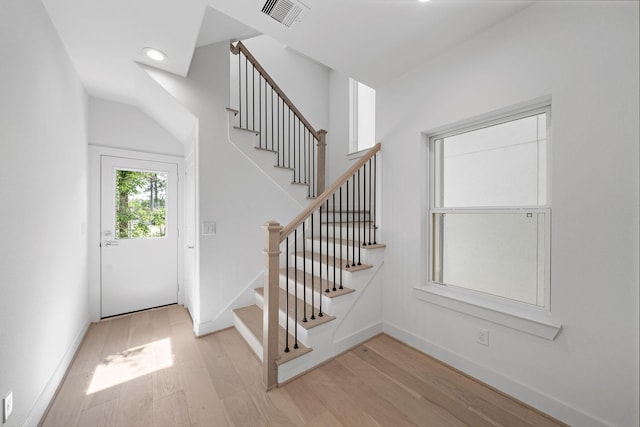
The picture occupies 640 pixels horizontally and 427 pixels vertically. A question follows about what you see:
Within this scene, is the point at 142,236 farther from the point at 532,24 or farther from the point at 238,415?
the point at 532,24

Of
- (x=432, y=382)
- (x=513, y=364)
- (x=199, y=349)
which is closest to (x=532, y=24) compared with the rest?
(x=513, y=364)

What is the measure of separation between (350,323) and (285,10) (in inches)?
101

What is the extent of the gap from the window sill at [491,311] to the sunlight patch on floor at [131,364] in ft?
7.82

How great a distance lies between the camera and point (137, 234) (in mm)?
3217

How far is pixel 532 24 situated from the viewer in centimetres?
161

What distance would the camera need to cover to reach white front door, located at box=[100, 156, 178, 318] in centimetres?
303

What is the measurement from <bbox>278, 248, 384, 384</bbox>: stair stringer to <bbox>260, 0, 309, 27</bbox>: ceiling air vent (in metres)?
2.06

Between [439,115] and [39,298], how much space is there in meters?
3.24

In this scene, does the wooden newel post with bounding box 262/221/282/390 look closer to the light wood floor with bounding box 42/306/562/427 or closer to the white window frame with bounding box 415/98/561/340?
the light wood floor with bounding box 42/306/562/427

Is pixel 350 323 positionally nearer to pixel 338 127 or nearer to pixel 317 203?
pixel 317 203

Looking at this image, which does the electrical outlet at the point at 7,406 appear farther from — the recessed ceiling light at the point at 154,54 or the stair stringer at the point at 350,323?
the recessed ceiling light at the point at 154,54

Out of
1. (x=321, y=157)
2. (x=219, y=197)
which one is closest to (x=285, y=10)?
(x=219, y=197)

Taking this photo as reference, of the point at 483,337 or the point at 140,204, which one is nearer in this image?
the point at 483,337

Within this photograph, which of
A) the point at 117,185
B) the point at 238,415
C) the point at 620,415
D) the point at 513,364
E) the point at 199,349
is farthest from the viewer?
the point at 117,185
